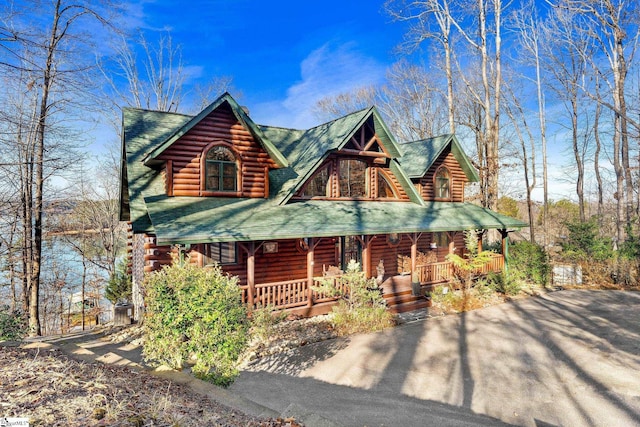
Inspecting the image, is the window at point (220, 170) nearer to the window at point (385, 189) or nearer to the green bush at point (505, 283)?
the window at point (385, 189)

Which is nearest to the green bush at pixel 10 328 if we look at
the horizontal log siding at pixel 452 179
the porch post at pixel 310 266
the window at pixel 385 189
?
the porch post at pixel 310 266

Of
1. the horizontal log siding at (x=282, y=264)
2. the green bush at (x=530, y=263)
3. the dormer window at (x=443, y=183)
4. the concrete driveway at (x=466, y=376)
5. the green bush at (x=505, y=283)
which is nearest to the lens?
the concrete driveway at (x=466, y=376)

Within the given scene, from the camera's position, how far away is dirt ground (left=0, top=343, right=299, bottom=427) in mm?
3807

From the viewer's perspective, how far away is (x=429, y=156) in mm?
19453

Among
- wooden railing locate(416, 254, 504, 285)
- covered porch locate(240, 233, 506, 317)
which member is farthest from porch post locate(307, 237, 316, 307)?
wooden railing locate(416, 254, 504, 285)

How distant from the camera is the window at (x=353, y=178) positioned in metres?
16.2

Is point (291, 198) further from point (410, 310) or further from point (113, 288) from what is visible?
Result: point (113, 288)

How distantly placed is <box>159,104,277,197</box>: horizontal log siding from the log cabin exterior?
4cm

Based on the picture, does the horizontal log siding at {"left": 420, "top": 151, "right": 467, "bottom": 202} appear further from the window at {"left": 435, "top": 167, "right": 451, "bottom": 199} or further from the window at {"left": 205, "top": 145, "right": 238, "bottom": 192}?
the window at {"left": 205, "top": 145, "right": 238, "bottom": 192}

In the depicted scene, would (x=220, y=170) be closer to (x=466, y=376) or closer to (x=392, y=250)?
(x=392, y=250)

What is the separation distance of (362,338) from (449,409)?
407 cm

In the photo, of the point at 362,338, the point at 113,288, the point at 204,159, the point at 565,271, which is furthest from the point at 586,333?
the point at 113,288

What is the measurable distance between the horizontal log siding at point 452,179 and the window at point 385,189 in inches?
103

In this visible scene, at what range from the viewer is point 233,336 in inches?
255
